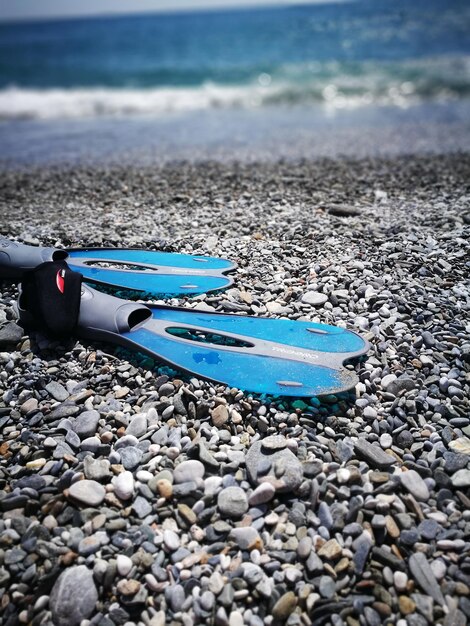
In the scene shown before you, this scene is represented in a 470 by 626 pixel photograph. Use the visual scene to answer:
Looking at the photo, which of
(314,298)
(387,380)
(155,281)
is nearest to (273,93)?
(155,281)

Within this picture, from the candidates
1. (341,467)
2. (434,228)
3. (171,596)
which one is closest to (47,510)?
(171,596)

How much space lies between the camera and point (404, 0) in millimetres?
32250

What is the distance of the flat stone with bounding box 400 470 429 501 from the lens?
73.0 inches

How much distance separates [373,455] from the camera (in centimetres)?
200

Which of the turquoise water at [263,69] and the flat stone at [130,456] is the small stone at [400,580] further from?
the turquoise water at [263,69]

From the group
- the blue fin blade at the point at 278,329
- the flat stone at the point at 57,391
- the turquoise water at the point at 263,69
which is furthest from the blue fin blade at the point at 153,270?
the turquoise water at the point at 263,69

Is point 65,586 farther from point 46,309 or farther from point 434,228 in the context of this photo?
point 434,228

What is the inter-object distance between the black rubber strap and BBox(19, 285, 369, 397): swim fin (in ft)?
0.21

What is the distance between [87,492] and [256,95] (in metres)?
14.7

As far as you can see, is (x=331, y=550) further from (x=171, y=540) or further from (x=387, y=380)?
(x=387, y=380)

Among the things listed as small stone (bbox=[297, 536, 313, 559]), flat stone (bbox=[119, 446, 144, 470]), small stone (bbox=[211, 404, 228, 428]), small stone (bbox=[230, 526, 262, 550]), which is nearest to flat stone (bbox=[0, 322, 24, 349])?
flat stone (bbox=[119, 446, 144, 470])

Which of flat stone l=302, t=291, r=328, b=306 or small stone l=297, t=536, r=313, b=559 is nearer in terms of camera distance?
small stone l=297, t=536, r=313, b=559

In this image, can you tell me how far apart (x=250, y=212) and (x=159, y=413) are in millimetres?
3079

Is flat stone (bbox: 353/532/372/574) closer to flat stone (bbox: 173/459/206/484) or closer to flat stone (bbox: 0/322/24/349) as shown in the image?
flat stone (bbox: 173/459/206/484)
